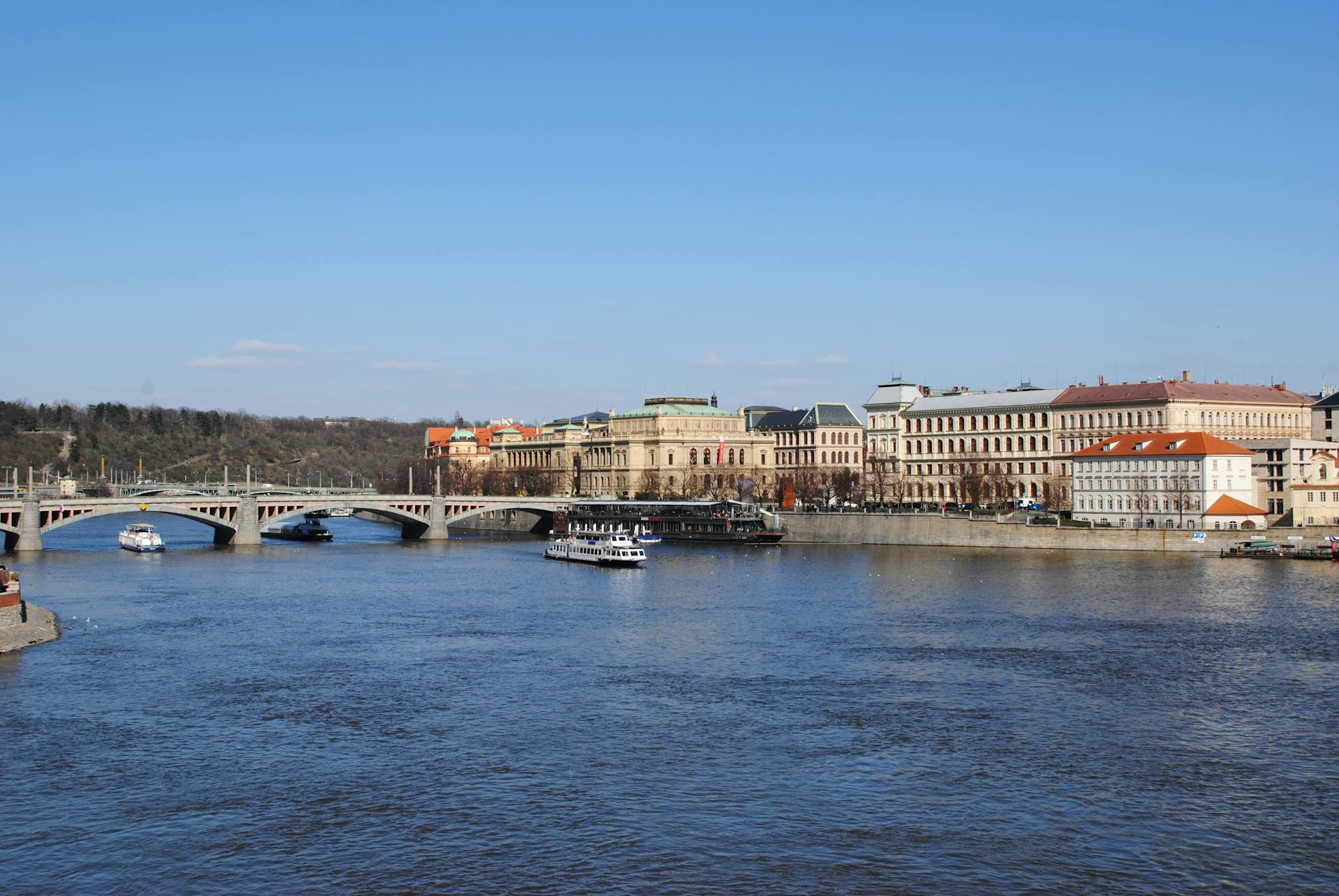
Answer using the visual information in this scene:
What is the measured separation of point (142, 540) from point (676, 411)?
77140 mm

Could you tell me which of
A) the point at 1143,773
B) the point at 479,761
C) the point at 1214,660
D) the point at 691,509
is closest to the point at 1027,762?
the point at 1143,773

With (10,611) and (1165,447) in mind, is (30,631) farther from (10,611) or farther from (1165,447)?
(1165,447)

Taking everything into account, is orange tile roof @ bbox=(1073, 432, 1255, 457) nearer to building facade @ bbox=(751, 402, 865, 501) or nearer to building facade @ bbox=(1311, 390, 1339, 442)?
building facade @ bbox=(1311, 390, 1339, 442)

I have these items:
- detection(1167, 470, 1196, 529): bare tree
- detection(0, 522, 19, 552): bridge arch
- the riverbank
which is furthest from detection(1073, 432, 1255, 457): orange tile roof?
the riverbank

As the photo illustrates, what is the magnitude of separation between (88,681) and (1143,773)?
27.5 metres

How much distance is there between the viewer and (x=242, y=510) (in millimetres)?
106125

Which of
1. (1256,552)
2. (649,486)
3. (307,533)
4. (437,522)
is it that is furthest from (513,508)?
(1256,552)

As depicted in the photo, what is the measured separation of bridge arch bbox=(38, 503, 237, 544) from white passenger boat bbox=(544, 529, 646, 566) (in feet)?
76.3

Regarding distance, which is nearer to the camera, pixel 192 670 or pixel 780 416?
pixel 192 670

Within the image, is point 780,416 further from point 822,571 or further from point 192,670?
point 192,670

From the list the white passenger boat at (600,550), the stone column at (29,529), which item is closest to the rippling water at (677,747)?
the white passenger boat at (600,550)

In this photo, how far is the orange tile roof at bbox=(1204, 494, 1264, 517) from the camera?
95.3 m

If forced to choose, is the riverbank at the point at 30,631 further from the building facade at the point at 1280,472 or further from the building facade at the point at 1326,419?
the building facade at the point at 1326,419

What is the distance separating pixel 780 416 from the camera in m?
171
